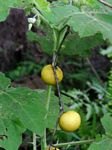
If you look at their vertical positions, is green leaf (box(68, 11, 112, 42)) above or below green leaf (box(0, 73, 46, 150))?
above

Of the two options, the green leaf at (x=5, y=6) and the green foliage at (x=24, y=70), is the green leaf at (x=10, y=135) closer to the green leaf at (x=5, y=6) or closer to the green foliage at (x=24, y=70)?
the green leaf at (x=5, y=6)

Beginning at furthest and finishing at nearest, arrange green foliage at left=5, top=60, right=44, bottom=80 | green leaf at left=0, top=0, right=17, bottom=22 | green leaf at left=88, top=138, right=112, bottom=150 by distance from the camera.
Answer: green foliage at left=5, top=60, right=44, bottom=80 < green leaf at left=88, top=138, right=112, bottom=150 < green leaf at left=0, top=0, right=17, bottom=22

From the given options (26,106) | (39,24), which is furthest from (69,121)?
(39,24)

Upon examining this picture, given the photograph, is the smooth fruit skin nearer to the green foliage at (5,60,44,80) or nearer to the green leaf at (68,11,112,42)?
the green leaf at (68,11,112,42)

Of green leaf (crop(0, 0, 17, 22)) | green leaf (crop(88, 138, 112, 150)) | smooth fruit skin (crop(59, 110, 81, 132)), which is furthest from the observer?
green leaf (crop(88, 138, 112, 150))

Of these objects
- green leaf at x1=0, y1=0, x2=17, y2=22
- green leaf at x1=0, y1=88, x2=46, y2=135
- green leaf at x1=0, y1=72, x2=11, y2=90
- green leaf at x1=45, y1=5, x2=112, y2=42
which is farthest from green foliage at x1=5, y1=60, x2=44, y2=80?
green leaf at x1=0, y1=0, x2=17, y2=22

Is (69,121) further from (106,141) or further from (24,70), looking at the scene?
(24,70)

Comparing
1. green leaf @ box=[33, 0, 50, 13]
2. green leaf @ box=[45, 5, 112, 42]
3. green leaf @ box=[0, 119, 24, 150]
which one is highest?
green leaf @ box=[33, 0, 50, 13]

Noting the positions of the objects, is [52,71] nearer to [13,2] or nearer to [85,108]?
[13,2]

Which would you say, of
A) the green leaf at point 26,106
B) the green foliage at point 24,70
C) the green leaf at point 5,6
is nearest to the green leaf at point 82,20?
the green leaf at point 5,6

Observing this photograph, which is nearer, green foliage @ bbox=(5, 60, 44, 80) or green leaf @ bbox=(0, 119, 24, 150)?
green leaf @ bbox=(0, 119, 24, 150)

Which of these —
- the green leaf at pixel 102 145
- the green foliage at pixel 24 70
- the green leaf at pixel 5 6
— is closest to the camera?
the green leaf at pixel 5 6

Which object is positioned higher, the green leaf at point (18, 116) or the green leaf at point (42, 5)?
the green leaf at point (42, 5)
